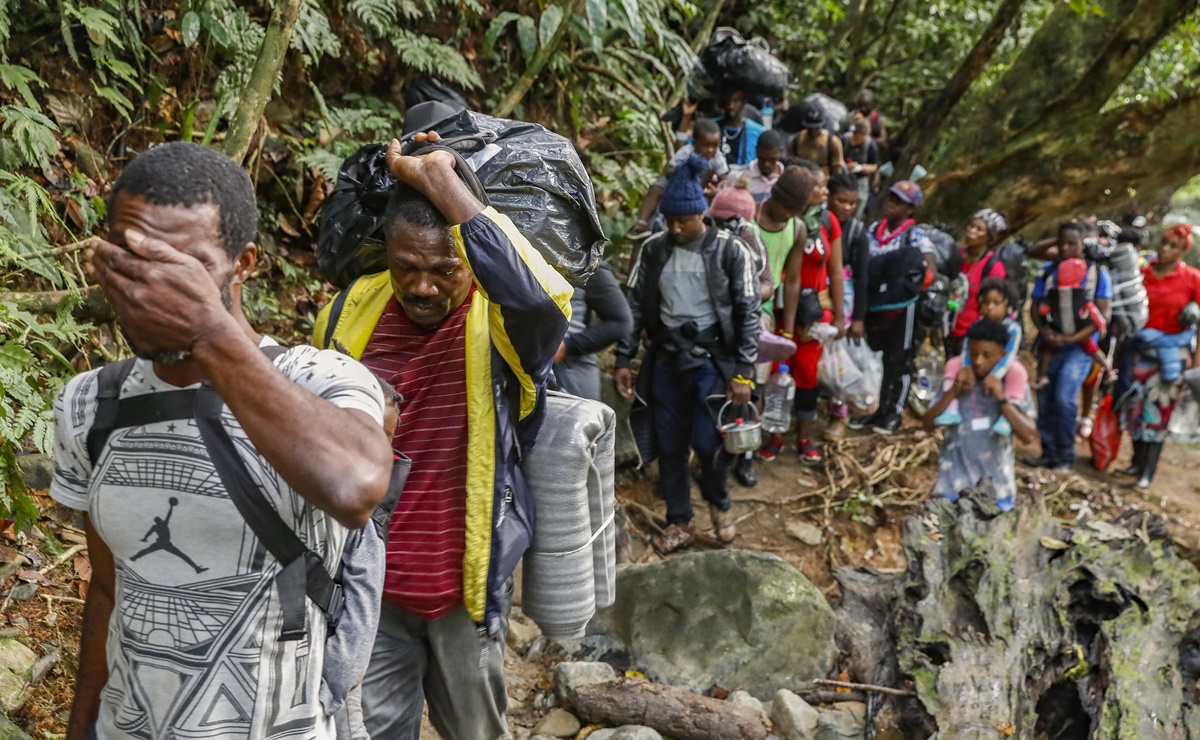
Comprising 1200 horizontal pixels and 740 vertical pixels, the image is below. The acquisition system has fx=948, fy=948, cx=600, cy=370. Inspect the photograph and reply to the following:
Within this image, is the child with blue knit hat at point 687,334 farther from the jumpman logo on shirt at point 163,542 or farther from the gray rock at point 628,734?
the jumpman logo on shirt at point 163,542

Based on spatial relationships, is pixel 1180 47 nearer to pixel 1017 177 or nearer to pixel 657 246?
pixel 1017 177

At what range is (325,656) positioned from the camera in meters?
1.89

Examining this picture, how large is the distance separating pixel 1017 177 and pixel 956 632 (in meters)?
7.26

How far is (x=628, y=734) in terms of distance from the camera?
3.79 m

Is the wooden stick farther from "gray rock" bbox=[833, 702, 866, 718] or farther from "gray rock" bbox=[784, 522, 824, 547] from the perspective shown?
"gray rock" bbox=[784, 522, 824, 547]

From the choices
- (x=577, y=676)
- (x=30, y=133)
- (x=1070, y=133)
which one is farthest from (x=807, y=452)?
(x=30, y=133)

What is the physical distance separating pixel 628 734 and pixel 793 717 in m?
0.72

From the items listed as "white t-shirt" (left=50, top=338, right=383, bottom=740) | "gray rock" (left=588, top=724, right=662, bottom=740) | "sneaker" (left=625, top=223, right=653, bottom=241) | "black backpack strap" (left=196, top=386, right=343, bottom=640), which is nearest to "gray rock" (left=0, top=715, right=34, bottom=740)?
"white t-shirt" (left=50, top=338, right=383, bottom=740)

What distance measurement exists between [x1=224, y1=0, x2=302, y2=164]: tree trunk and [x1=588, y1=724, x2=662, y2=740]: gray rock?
2915 millimetres

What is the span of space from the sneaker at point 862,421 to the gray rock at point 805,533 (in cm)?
191

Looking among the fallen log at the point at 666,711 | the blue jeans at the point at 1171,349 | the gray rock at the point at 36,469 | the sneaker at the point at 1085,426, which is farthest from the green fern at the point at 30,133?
the sneaker at the point at 1085,426

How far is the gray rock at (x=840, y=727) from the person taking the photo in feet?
12.8

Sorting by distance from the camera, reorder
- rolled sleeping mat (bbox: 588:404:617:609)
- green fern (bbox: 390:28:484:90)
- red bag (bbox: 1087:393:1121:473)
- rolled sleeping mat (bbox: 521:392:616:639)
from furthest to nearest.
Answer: red bag (bbox: 1087:393:1121:473) → green fern (bbox: 390:28:484:90) → rolled sleeping mat (bbox: 588:404:617:609) → rolled sleeping mat (bbox: 521:392:616:639)

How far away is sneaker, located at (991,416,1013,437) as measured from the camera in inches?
236
